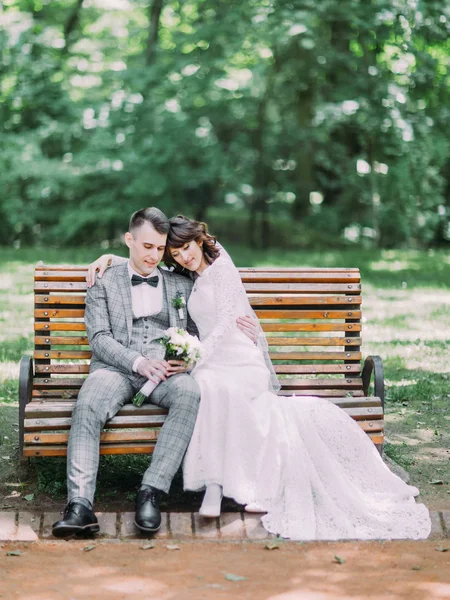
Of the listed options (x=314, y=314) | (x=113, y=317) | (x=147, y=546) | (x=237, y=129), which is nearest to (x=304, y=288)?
(x=314, y=314)

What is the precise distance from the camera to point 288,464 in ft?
15.6

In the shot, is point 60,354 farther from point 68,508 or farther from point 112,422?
point 68,508

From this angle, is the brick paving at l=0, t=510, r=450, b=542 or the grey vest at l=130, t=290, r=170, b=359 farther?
the grey vest at l=130, t=290, r=170, b=359

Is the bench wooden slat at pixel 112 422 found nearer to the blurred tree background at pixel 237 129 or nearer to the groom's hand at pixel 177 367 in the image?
the groom's hand at pixel 177 367

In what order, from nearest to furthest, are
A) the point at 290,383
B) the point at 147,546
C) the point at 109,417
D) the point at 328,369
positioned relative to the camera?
the point at 147,546 → the point at 109,417 → the point at 290,383 → the point at 328,369

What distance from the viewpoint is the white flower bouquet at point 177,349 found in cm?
488

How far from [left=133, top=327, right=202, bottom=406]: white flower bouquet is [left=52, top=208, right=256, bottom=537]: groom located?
47 mm

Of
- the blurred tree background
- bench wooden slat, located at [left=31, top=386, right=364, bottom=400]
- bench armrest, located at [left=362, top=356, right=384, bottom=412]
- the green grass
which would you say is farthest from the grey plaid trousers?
the blurred tree background

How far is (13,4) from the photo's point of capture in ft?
74.4

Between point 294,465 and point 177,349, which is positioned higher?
point 177,349

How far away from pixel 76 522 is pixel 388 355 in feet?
15.7

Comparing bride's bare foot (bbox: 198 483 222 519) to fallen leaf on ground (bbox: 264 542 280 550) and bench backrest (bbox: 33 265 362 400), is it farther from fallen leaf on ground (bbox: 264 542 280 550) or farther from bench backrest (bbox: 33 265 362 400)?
bench backrest (bbox: 33 265 362 400)

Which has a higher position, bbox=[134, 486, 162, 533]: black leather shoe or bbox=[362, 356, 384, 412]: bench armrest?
bbox=[362, 356, 384, 412]: bench armrest

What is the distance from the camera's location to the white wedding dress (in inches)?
180
